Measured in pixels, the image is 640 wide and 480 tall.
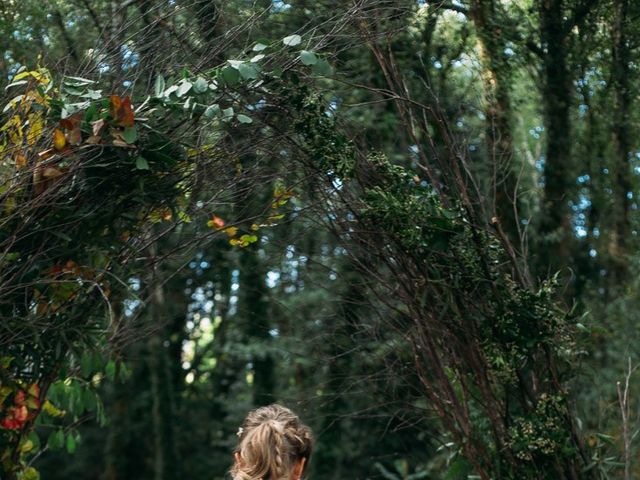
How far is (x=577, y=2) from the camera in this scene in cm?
907

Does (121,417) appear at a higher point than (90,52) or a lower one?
lower

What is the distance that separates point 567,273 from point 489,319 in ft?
23.9

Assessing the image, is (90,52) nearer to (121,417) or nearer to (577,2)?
(577,2)

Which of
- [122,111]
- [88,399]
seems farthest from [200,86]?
[88,399]

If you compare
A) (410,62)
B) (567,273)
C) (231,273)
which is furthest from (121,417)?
(410,62)

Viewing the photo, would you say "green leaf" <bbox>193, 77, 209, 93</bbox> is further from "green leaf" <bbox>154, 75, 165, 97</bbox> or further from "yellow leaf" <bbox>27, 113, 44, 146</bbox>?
"yellow leaf" <bbox>27, 113, 44, 146</bbox>

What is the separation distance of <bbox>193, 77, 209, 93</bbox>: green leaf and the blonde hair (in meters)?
1.69

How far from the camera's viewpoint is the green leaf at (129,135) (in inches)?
183

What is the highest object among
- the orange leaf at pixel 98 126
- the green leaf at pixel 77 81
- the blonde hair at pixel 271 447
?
the green leaf at pixel 77 81

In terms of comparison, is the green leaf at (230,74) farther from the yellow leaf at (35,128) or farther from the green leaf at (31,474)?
the green leaf at (31,474)

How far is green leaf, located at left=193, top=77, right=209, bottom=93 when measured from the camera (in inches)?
188

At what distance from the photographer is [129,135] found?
4.67 m

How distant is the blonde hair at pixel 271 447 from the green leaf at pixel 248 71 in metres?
1.75

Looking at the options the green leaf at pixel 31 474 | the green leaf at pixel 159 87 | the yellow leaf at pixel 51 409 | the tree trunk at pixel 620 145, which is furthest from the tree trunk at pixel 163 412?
the green leaf at pixel 159 87
